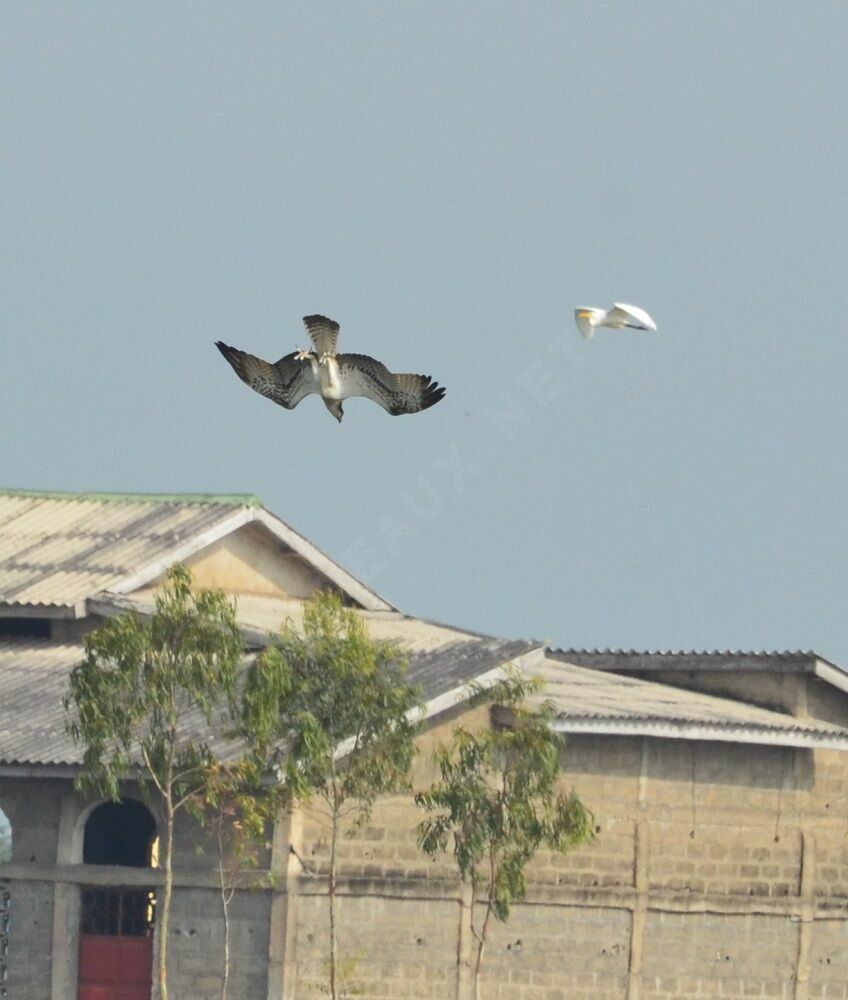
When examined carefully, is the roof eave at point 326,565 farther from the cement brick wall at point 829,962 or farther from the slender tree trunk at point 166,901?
the cement brick wall at point 829,962

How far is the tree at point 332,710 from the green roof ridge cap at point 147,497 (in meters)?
9.51

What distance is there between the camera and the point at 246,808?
1518 inches

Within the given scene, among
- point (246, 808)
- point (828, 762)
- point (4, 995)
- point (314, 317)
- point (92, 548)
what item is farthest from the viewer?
point (92, 548)

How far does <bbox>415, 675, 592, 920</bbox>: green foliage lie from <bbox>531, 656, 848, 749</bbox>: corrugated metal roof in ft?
4.80

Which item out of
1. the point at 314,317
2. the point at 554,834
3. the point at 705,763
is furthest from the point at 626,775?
the point at 314,317

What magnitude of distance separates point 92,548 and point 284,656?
34.2ft

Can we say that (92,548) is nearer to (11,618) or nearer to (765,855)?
(11,618)

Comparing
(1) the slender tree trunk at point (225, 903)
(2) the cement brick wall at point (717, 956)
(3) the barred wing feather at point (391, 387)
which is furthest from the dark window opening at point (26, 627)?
(3) the barred wing feather at point (391, 387)

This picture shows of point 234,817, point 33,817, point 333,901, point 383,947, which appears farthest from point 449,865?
point 33,817

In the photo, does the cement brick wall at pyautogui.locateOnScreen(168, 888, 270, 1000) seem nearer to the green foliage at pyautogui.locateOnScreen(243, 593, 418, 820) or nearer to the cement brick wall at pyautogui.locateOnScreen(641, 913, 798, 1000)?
the green foliage at pyautogui.locateOnScreen(243, 593, 418, 820)

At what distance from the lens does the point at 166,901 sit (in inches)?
1575

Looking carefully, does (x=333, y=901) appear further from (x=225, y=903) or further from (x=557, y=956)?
(x=557, y=956)

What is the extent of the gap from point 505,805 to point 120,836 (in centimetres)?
993

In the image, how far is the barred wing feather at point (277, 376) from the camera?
92.0 ft
